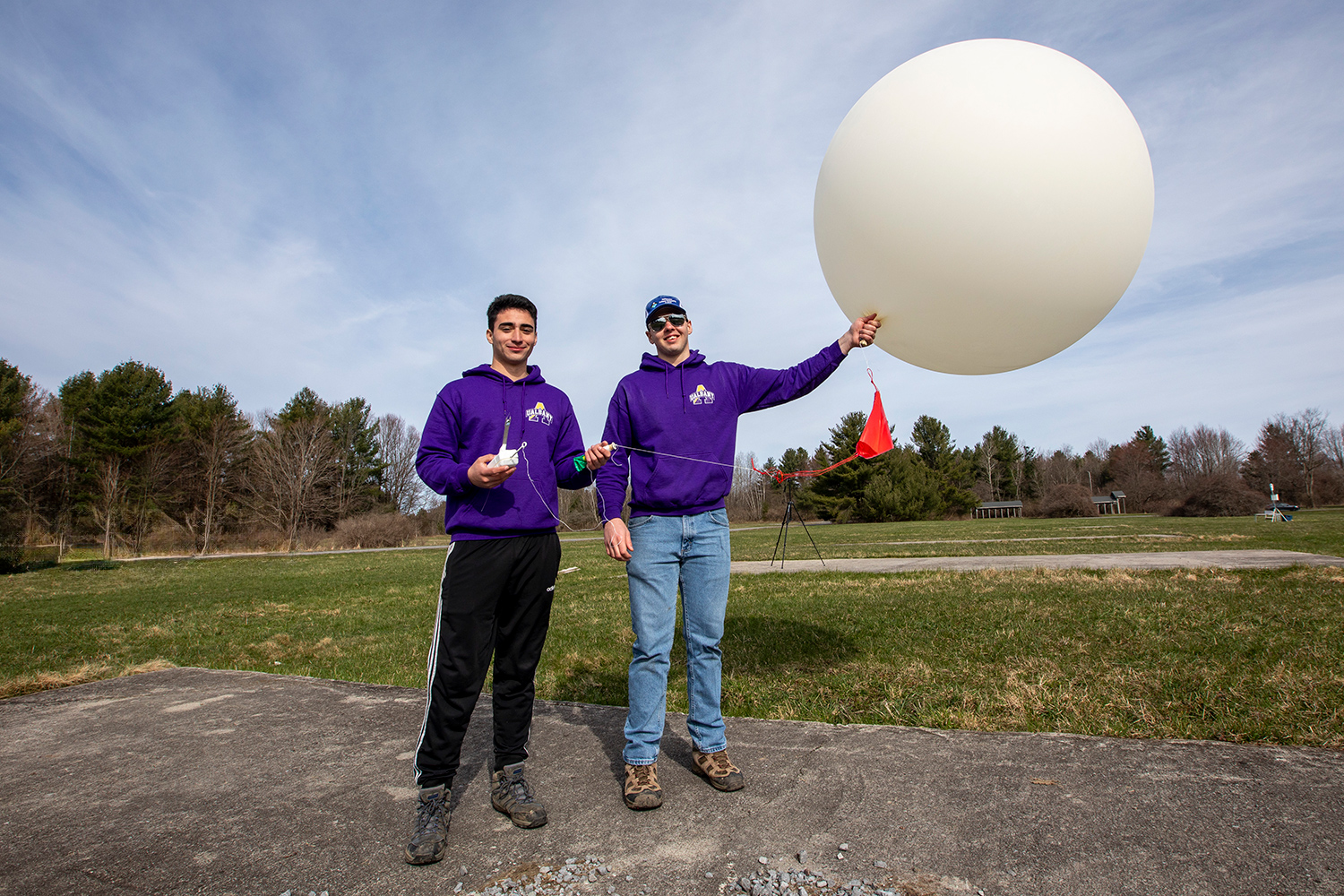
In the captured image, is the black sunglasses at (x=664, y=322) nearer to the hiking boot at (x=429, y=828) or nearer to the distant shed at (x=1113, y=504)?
the hiking boot at (x=429, y=828)

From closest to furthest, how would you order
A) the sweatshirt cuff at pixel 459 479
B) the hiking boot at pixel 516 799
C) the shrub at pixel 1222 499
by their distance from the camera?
the hiking boot at pixel 516 799 → the sweatshirt cuff at pixel 459 479 → the shrub at pixel 1222 499

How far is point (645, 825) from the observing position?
2.09m

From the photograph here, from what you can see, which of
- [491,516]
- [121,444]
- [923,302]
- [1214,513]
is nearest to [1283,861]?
[923,302]

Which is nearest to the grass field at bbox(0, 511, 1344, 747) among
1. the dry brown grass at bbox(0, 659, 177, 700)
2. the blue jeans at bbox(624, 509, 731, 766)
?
the dry brown grass at bbox(0, 659, 177, 700)

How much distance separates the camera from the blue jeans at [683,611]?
2467mm

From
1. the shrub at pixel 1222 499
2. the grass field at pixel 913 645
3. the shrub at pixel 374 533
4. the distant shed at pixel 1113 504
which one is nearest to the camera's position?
the grass field at pixel 913 645

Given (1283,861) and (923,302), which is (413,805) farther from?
(923,302)

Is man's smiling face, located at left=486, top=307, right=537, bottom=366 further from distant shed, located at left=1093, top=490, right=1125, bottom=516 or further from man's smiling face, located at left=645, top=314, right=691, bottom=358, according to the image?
distant shed, located at left=1093, top=490, right=1125, bottom=516

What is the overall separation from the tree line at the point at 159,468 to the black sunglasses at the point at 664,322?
30.8 m

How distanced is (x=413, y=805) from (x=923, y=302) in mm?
2780

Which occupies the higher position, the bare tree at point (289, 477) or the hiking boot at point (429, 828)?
the bare tree at point (289, 477)

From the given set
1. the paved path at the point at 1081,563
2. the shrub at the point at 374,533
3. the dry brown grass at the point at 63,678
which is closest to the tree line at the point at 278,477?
the shrub at the point at 374,533

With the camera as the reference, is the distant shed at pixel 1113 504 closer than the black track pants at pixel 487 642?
No

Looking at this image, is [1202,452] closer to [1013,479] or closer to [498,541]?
[1013,479]
